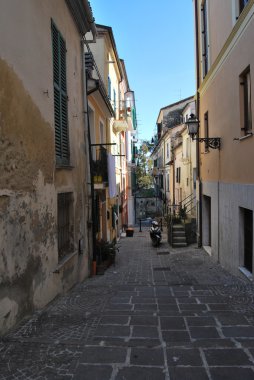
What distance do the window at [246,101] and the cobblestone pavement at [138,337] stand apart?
11.4 ft

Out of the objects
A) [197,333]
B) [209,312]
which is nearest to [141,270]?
[209,312]

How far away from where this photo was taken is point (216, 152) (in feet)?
39.1

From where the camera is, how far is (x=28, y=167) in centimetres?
531

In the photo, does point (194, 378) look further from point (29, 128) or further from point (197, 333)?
point (29, 128)

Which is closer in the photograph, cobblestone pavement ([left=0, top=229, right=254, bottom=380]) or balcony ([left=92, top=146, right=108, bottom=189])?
cobblestone pavement ([left=0, top=229, right=254, bottom=380])

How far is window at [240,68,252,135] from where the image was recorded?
334 inches

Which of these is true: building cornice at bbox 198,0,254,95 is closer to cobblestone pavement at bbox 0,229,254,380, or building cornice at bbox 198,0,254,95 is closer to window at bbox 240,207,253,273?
window at bbox 240,207,253,273

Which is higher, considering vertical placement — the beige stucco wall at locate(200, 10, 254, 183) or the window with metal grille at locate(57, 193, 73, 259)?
the beige stucco wall at locate(200, 10, 254, 183)

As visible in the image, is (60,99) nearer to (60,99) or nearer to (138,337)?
(60,99)

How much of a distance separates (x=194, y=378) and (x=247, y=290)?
13.3ft

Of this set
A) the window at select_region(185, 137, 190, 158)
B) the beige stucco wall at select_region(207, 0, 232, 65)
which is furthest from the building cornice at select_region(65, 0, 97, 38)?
the window at select_region(185, 137, 190, 158)

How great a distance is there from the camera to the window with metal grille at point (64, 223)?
24.9ft

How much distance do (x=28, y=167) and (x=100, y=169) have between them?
6026mm

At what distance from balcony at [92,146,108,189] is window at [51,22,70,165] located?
309cm
